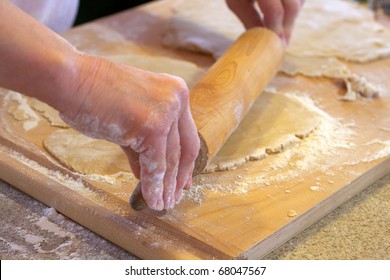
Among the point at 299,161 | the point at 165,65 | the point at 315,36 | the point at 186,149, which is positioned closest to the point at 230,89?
the point at 299,161

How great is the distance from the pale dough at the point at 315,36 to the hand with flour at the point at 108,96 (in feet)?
3.03

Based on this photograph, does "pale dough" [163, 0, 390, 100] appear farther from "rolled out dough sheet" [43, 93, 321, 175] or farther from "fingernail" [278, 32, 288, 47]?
"rolled out dough sheet" [43, 93, 321, 175]

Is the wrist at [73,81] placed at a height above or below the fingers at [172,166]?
above

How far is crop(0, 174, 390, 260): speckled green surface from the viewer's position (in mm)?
1429

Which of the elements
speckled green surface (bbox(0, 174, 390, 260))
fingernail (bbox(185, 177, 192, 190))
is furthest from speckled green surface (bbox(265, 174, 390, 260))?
fingernail (bbox(185, 177, 192, 190))

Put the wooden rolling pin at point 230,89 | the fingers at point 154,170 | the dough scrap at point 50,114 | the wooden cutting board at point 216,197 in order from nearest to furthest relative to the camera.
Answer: the fingers at point 154,170
the wooden cutting board at point 216,197
the wooden rolling pin at point 230,89
the dough scrap at point 50,114

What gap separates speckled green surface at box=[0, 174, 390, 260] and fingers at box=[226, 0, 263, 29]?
2.93 ft

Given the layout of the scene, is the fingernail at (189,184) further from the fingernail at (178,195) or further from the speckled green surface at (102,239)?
the speckled green surface at (102,239)

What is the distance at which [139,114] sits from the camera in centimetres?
126

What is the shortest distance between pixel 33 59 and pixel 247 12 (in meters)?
1.28

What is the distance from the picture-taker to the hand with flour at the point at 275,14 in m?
2.16

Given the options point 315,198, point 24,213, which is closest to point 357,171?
point 315,198

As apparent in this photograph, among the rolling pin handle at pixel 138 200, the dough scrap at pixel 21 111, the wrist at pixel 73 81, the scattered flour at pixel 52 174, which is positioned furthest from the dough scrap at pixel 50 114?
the wrist at pixel 73 81

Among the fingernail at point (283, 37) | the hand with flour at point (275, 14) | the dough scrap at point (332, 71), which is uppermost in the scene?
the hand with flour at point (275, 14)
